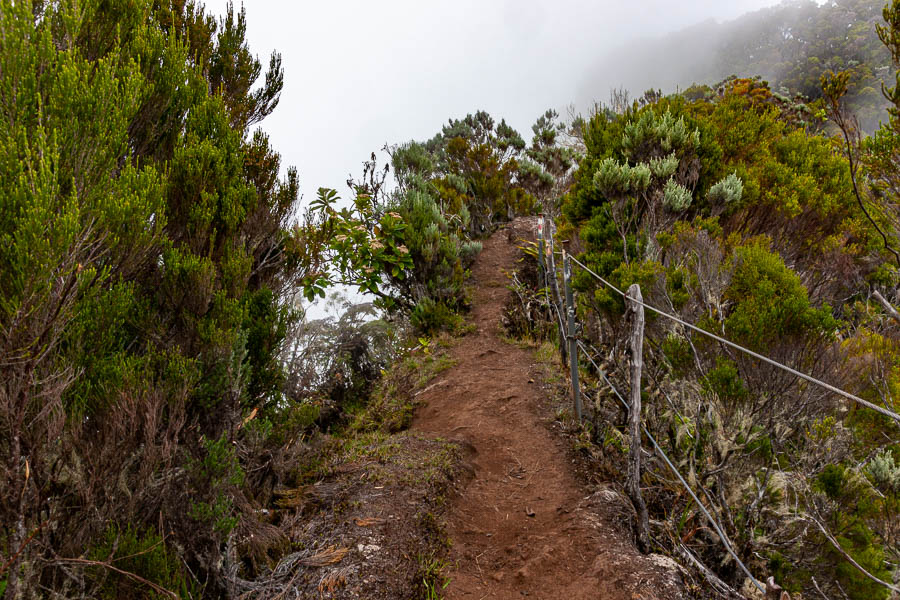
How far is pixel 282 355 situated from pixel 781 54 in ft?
216

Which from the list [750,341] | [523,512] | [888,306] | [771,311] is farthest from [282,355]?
[888,306]

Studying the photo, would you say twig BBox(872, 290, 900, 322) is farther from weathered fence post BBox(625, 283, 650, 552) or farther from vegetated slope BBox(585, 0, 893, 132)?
vegetated slope BBox(585, 0, 893, 132)

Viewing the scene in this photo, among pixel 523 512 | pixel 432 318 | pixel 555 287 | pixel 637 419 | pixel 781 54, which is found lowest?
pixel 523 512

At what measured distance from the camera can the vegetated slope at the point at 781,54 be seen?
29.7 metres

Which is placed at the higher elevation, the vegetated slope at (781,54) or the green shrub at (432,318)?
the vegetated slope at (781,54)

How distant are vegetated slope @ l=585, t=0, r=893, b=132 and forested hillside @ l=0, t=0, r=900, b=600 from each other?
31.3 ft

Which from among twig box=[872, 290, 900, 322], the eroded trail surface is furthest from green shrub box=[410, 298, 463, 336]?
twig box=[872, 290, 900, 322]

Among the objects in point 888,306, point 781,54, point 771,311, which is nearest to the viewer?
point 888,306

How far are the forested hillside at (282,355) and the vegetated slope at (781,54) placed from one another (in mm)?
9555

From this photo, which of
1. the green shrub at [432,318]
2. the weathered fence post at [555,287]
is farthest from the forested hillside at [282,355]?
the green shrub at [432,318]

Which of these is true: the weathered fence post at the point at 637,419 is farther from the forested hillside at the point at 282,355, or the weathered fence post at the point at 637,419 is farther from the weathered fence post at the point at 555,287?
the weathered fence post at the point at 555,287

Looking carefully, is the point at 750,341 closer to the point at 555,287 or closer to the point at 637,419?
the point at 637,419

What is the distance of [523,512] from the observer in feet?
11.5

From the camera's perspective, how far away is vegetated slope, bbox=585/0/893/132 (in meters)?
29.7
